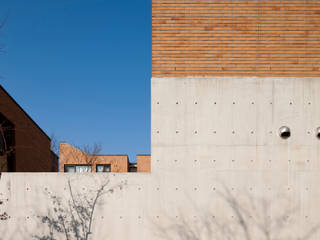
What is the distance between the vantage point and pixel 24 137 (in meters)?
10.2

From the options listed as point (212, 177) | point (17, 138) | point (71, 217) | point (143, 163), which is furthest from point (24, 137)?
point (143, 163)

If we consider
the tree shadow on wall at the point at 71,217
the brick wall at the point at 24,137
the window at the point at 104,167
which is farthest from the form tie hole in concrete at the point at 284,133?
the window at the point at 104,167

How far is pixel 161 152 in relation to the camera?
480cm

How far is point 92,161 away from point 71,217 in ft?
65.4

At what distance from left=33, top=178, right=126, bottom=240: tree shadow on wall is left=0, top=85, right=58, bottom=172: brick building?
3.41 m

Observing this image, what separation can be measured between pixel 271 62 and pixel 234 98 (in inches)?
50.0

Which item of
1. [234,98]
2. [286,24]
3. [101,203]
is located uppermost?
[286,24]

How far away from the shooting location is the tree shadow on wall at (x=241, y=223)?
15.0ft

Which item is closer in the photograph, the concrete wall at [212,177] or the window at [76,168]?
the concrete wall at [212,177]

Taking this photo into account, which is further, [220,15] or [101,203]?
[220,15]

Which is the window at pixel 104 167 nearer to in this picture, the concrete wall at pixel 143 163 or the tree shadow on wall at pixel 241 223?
the concrete wall at pixel 143 163

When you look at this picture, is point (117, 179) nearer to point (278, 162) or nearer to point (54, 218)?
point (54, 218)

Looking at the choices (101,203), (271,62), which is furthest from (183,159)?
(271,62)

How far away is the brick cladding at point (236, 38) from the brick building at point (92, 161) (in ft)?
66.9
